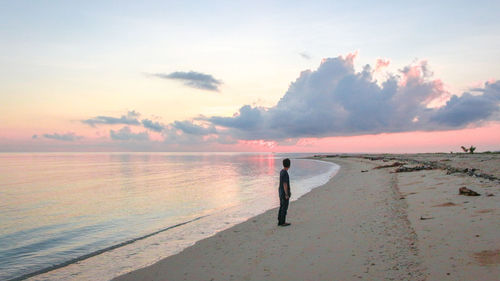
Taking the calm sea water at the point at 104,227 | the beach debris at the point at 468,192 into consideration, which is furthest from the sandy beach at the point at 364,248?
the calm sea water at the point at 104,227

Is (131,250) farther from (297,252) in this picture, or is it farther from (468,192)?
(468,192)

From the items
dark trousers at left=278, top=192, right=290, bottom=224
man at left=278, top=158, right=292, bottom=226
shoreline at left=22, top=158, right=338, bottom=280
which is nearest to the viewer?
shoreline at left=22, top=158, right=338, bottom=280

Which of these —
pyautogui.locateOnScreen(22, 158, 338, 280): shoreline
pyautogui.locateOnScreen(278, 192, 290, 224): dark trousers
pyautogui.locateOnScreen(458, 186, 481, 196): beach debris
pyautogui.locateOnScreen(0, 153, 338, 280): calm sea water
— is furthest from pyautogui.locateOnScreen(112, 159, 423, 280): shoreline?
pyautogui.locateOnScreen(458, 186, 481, 196): beach debris

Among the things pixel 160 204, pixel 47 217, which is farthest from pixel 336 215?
pixel 47 217

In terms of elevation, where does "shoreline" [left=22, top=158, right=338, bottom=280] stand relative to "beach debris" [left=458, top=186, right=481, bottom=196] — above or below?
below

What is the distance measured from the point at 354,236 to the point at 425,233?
7.32 ft

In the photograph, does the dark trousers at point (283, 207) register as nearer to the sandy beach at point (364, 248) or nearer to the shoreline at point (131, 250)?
the sandy beach at point (364, 248)

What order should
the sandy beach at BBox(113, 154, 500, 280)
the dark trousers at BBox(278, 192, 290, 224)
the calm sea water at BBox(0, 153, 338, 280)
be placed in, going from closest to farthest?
the sandy beach at BBox(113, 154, 500, 280), the calm sea water at BBox(0, 153, 338, 280), the dark trousers at BBox(278, 192, 290, 224)

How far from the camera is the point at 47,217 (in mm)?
20281

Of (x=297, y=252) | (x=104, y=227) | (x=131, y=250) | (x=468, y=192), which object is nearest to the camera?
(x=297, y=252)

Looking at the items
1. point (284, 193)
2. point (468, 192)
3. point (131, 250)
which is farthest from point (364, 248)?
point (131, 250)

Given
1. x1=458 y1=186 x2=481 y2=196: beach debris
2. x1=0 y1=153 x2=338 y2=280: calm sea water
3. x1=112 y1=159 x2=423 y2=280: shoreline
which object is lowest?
x1=0 y1=153 x2=338 y2=280: calm sea water

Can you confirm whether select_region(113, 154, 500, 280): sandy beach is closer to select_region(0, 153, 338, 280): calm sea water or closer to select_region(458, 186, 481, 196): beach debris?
select_region(458, 186, 481, 196): beach debris

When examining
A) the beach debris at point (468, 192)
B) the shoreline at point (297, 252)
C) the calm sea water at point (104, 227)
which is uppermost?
the beach debris at point (468, 192)
